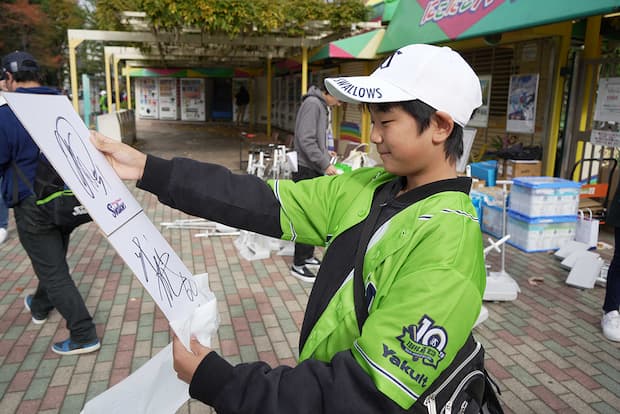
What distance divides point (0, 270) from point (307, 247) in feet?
10.6

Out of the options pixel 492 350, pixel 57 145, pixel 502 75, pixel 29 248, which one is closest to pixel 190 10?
pixel 502 75

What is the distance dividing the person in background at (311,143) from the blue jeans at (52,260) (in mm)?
2117

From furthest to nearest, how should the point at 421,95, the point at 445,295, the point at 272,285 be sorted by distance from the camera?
the point at 272,285
the point at 421,95
the point at 445,295

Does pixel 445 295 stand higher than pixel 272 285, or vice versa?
pixel 445 295

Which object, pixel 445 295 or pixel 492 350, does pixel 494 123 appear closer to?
pixel 492 350

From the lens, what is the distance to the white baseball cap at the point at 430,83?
1.19 metres

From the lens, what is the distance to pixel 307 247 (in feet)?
16.8

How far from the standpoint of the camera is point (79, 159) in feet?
4.18

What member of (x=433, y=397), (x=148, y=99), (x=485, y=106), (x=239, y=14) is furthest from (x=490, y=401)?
(x=148, y=99)

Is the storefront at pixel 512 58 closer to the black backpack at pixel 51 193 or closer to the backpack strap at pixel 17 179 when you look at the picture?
the black backpack at pixel 51 193

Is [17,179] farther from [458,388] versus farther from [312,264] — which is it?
[458,388]

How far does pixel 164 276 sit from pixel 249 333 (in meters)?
2.66

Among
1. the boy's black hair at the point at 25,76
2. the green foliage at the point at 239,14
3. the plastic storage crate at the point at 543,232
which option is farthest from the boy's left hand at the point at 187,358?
the green foliage at the point at 239,14

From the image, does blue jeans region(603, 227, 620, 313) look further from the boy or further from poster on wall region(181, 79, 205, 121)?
poster on wall region(181, 79, 205, 121)
